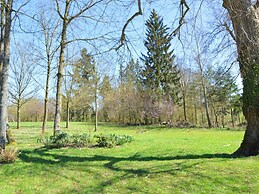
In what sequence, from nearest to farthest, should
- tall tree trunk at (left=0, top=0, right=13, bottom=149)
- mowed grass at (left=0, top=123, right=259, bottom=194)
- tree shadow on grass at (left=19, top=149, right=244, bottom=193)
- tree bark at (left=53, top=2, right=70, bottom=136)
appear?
1. mowed grass at (left=0, top=123, right=259, bottom=194)
2. tree shadow on grass at (left=19, top=149, right=244, bottom=193)
3. tall tree trunk at (left=0, top=0, right=13, bottom=149)
4. tree bark at (left=53, top=2, right=70, bottom=136)

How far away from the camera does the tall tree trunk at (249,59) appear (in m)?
5.74

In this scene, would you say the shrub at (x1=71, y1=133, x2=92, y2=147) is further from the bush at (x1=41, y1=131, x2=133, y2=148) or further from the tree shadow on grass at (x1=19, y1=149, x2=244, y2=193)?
the tree shadow on grass at (x1=19, y1=149, x2=244, y2=193)

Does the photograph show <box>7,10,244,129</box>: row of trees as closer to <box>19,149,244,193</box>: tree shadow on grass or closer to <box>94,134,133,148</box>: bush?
<box>94,134,133,148</box>: bush

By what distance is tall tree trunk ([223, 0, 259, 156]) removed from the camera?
5742 millimetres

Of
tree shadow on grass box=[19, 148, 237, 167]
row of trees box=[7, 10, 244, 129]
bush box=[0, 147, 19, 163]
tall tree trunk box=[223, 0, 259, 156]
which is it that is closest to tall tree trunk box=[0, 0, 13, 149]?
bush box=[0, 147, 19, 163]

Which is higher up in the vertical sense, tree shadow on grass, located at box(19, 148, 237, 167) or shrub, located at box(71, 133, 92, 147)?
shrub, located at box(71, 133, 92, 147)

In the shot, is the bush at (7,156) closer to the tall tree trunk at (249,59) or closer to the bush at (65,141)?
the bush at (65,141)

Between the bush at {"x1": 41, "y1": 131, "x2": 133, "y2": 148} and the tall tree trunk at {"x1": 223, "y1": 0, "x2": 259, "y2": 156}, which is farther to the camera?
the bush at {"x1": 41, "y1": 131, "x2": 133, "y2": 148}

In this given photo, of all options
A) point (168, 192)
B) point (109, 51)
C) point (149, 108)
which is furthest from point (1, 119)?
point (149, 108)

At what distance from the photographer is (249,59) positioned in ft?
19.6

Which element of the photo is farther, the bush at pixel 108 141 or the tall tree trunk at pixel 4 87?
the bush at pixel 108 141

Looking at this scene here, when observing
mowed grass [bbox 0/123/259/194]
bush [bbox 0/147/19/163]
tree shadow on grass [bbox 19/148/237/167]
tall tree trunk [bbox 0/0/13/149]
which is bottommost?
mowed grass [bbox 0/123/259/194]

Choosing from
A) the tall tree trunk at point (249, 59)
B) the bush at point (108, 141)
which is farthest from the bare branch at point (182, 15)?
the bush at point (108, 141)

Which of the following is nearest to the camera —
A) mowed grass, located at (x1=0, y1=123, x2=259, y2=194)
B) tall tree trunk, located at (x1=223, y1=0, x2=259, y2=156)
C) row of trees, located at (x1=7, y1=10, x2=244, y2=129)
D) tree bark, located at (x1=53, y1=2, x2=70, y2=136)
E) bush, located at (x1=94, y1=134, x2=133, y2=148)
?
mowed grass, located at (x1=0, y1=123, x2=259, y2=194)
